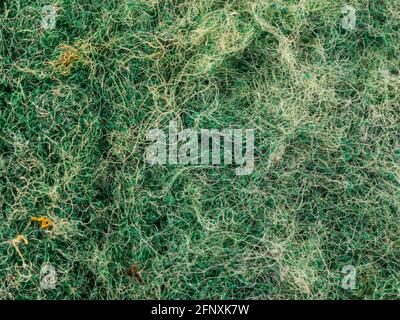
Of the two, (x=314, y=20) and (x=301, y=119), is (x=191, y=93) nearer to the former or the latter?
(x=301, y=119)

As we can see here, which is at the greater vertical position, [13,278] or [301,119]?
[301,119]

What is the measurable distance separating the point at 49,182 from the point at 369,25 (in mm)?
1505

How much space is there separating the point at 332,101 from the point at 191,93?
0.59 m

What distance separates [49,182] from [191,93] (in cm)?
69

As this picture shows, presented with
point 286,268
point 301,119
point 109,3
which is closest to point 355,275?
point 286,268

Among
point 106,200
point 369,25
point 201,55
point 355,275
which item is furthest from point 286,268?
point 369,25

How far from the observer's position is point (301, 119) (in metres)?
2.18

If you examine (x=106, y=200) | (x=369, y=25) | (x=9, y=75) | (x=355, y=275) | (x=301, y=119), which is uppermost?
(x=369, y=25)

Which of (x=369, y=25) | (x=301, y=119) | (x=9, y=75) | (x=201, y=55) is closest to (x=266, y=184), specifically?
(x=301, y=119)

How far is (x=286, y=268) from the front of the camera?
6.97 ft

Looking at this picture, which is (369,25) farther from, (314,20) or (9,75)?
(9,75)

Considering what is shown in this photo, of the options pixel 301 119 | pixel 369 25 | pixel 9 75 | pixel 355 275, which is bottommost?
pixel 355 275

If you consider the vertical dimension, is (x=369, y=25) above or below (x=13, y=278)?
above

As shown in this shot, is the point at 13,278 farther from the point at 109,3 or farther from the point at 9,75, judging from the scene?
the point at 109,3
